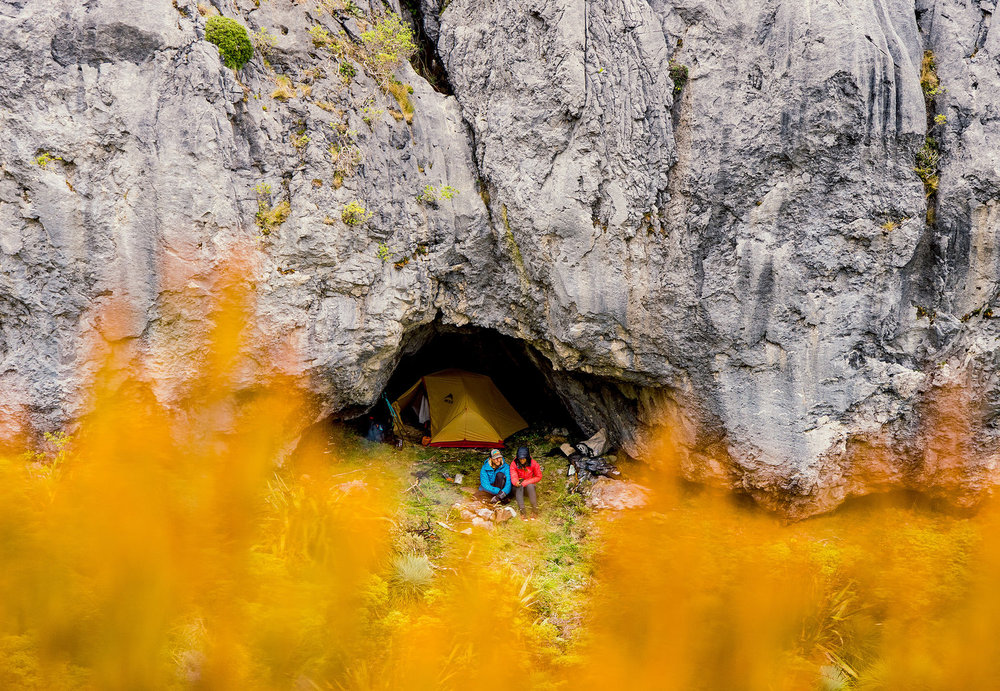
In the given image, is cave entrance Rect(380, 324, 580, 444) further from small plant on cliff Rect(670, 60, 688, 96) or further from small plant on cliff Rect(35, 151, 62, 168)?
small plant on cliff Rect(35, 151, 62, 168)

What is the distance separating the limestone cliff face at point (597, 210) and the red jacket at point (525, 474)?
201 cm

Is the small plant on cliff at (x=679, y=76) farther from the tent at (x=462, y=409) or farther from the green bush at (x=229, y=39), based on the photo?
the tent at (x=462, y=409)

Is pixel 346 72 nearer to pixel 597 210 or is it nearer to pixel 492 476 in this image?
pixel 597 210

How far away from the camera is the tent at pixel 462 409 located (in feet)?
35.4

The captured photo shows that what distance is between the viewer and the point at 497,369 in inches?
493

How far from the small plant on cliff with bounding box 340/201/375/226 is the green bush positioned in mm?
2122

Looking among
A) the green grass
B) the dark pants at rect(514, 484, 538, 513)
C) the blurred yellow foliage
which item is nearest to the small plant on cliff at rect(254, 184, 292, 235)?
the blurred yellow foliage

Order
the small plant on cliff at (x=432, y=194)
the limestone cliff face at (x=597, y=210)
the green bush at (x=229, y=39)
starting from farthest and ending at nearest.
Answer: the small plant on cliff at (x=432, y=194) < the green bush at (x=229, y=39) < the limestone cliff face at (x=597, y=210)

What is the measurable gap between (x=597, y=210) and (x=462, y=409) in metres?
4.47

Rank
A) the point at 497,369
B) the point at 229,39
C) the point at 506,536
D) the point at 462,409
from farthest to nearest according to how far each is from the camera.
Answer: the point at 497,369
the point at 462,409
the point at 506,536
the point at 229,39

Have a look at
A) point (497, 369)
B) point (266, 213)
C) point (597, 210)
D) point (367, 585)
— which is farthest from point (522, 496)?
point (266, 213)

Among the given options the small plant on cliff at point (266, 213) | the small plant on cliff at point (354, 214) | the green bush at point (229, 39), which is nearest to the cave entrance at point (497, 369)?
the small plant on cliff at point (354, 214)

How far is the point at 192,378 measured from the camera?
7.52 meters

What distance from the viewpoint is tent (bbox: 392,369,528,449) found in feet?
35.4
